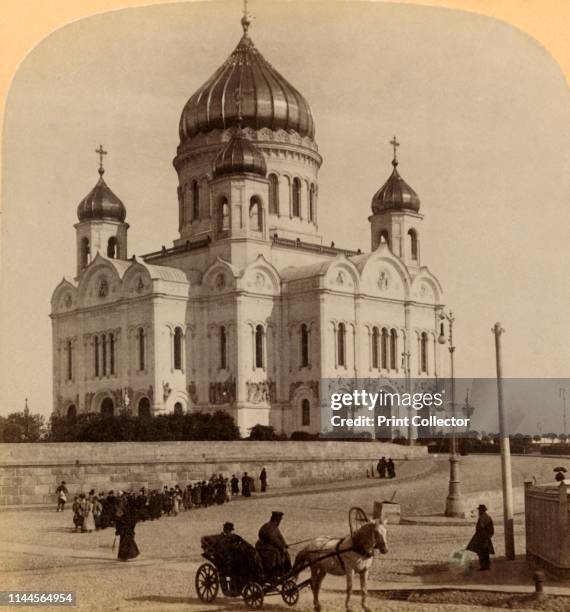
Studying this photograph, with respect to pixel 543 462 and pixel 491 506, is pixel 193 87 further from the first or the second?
pixel 543 462

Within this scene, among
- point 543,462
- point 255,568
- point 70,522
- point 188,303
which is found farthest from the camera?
point 188,303

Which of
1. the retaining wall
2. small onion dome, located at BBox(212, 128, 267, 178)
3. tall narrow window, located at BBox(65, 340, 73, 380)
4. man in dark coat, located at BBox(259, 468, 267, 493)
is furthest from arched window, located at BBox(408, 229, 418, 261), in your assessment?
man in dark coat, located at BBox(259, 468, 267, 493)

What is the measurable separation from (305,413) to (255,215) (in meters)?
6.67

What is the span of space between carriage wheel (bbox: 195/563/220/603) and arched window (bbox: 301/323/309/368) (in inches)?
Result: 759

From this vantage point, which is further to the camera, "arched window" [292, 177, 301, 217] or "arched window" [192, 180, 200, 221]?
"arched window" [292, 177, 301, 217]

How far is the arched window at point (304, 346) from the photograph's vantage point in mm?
30781

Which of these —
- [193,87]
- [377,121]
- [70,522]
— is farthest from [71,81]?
[70,522]

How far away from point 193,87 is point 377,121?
2.58 m

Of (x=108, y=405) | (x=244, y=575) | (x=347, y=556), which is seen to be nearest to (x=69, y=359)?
(x=108, y=405)

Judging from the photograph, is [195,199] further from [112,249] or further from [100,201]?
[100,201]

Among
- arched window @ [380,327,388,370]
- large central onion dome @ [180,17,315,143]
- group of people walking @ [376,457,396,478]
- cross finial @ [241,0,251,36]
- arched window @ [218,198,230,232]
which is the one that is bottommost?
group of people walking @ [376,457,396,478]

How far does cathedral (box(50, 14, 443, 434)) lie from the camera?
28703 millimetres

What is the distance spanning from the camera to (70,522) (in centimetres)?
1630

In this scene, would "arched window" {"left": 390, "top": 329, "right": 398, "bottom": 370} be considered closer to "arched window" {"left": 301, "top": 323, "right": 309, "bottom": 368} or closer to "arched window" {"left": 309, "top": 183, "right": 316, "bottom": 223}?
"arched window" {"left": 301, "top": 323, "right": 309, "bottom": 368}
